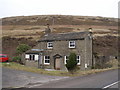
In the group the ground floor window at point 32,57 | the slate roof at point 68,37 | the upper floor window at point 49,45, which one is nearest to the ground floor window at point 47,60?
the ground floor window at point 32,57

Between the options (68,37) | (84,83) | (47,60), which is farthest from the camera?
(47,60)

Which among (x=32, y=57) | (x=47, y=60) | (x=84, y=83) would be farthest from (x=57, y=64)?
(x=84, y=83)

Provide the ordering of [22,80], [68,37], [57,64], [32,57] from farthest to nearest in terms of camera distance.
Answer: [32,57] < [57,64] < [68,37] < [22,80]

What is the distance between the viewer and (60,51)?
2845 cm

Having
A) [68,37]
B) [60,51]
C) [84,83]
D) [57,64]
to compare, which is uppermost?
[68,37]

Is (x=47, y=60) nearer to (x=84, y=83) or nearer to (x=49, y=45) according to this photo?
(x=49, y=45)

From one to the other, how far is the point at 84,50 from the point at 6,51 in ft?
101

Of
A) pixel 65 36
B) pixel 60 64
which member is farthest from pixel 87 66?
pixel 65 36

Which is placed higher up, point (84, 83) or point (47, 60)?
point (84, 83)

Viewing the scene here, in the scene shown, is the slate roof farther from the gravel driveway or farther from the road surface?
the road surface

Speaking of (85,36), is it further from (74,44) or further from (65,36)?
(65,36)

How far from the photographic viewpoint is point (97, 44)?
2010 inches

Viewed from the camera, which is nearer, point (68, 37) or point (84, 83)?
point (84, 83)

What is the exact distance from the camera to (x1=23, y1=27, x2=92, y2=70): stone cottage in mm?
26531
